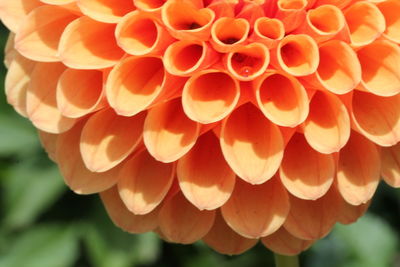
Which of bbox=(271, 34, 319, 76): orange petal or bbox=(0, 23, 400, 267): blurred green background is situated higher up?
bbox=(271, 34, 319, 76): orange petal

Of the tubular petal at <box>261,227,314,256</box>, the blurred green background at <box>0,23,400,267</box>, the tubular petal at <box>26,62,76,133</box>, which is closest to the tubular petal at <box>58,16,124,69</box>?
the tubular petal at <box>26,62,76,133</box>

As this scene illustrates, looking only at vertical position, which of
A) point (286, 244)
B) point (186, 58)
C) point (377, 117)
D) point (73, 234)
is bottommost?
point (73, 234)

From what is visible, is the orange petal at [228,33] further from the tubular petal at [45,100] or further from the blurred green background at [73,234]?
the blurred green background at [73,234]

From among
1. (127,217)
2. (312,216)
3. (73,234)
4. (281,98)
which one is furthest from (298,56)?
(73,234)

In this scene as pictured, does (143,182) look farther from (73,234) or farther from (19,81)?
(73,234)

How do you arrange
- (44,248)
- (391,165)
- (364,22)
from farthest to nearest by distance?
1. (44,248)
2. (391,165)
3. (364,22)

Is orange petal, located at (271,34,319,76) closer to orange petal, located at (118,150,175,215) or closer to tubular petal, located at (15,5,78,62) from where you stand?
orange petal, located at (118,150,175,215)

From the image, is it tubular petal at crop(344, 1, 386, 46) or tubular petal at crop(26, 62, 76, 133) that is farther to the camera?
tubular petal at crop(26, 62, 76, 133)

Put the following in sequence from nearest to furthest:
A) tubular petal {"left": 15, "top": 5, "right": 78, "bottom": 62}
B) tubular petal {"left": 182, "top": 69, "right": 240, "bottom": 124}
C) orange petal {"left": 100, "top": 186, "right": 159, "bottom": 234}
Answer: tubular petal {"left": 182, "top": 69, "right": 240, "bottom": 124} < tubular petal {"left": 15, "top": 5, "right": 78, "bottom": 62} < orange petal {"left": 100, "top": 186, "right": 159, "bottom": 234}
